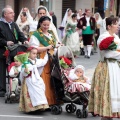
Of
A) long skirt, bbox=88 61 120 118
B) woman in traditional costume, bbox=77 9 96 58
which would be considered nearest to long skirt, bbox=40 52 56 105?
long skirt, bbox=88 61 120 118

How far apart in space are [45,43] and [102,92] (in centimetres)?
164

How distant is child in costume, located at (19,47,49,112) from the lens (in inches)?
339

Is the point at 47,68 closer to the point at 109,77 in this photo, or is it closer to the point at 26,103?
the point at 26,103

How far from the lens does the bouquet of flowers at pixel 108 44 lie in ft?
24.5

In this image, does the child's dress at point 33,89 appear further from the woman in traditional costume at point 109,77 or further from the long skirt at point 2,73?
the long skirt at point 2,73

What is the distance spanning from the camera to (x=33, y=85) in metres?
8.63

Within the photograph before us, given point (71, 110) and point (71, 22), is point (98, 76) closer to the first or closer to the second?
point (71, 110)

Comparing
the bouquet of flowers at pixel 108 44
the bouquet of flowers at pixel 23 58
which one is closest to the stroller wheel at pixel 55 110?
the bouquet of flowers at pixel 23 58

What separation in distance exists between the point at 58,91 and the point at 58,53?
0.67m

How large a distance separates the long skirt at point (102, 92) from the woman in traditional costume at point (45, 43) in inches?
50.0

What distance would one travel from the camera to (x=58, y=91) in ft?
28.8

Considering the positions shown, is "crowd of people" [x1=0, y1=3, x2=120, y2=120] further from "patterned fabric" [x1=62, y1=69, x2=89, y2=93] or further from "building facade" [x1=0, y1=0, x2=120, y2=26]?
"building facade" [x1=0, y1=0, x2=120, y2=26]

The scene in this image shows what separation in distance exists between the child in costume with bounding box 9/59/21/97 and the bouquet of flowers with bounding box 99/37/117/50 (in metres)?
2.36

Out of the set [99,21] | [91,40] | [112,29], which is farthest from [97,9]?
[112,29]
